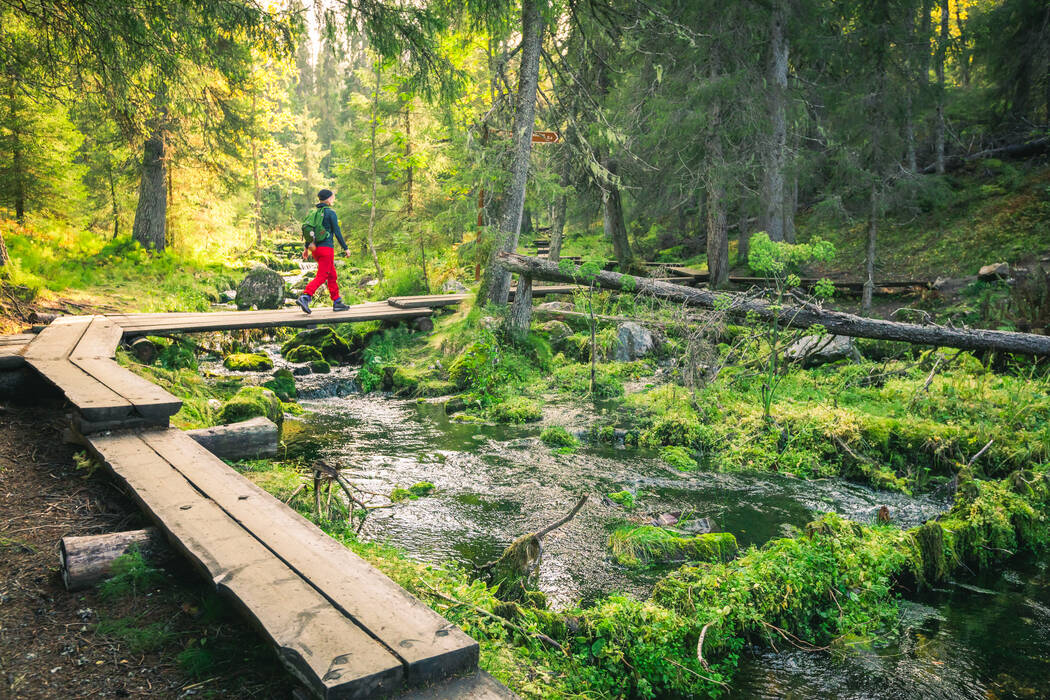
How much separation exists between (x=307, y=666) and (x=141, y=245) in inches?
777

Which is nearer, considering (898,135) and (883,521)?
(883,521)

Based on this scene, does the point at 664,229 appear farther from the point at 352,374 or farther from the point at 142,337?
the point at 142,337

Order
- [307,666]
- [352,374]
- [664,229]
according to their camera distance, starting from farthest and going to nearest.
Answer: [664,229] → [352,374] → [307,666]

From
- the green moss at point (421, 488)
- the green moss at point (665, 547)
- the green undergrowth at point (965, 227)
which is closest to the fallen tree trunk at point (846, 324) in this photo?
the green moss at point (665, 547)

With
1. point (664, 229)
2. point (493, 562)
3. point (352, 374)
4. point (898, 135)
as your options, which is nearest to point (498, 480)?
point (493, 562)

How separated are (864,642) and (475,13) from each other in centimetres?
871

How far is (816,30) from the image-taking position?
1911 centimetres

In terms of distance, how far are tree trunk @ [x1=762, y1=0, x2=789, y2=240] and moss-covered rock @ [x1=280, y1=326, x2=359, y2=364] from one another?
11.8m

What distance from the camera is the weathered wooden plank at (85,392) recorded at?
4930 millimetres

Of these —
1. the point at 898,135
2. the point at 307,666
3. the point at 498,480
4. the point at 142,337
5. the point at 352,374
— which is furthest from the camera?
the point at 898,135

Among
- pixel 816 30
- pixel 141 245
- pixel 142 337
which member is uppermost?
pixel 816 30

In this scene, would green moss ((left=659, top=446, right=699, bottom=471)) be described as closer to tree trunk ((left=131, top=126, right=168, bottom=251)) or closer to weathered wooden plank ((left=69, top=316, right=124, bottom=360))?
weathered wooden plank ((left=69, top=316, right=124, bottom=360))

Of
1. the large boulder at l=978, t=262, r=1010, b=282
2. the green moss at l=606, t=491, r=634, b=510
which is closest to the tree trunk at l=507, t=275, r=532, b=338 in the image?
the green moss at l=606, t=491, r=634, b=510

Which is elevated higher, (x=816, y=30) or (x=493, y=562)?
(x=816, y=30)
